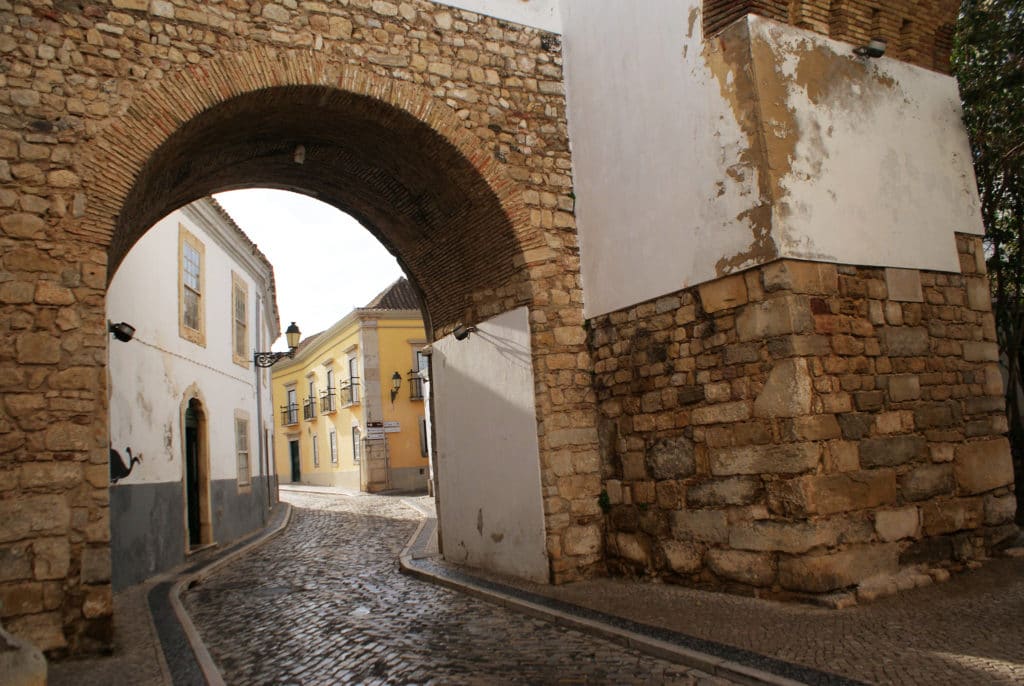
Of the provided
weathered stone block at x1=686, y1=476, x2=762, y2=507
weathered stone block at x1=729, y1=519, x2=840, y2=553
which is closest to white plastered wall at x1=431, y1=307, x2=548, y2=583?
weathered stone block at x1=686, y1=476, x2=762, y2=507

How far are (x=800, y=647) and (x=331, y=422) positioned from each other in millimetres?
25849

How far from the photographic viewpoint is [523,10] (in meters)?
7.13

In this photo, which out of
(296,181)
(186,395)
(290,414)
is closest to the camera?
(296,181)

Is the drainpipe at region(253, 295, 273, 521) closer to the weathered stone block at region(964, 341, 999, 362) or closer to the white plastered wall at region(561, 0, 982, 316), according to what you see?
the white plastered wall at region(561, 0, 982, 316)

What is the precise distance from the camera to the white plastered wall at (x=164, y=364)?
8.31 m

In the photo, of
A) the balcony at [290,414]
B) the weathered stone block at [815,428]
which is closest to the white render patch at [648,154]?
the weathered stone block at [815,428]

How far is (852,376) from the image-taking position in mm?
5305

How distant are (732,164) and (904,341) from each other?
1743 mm

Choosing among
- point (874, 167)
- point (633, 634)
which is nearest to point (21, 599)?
point (633, 634)

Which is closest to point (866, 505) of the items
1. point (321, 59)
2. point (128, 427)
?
point (321, 59)

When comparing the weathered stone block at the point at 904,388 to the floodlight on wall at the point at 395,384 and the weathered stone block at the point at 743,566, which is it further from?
the floodlight on wall at the point at 395,384

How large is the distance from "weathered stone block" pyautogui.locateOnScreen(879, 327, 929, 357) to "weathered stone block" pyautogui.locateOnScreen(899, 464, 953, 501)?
80 cm

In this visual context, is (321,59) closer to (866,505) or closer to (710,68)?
(710,68)

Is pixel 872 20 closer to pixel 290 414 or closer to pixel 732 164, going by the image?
pixel 732 164
